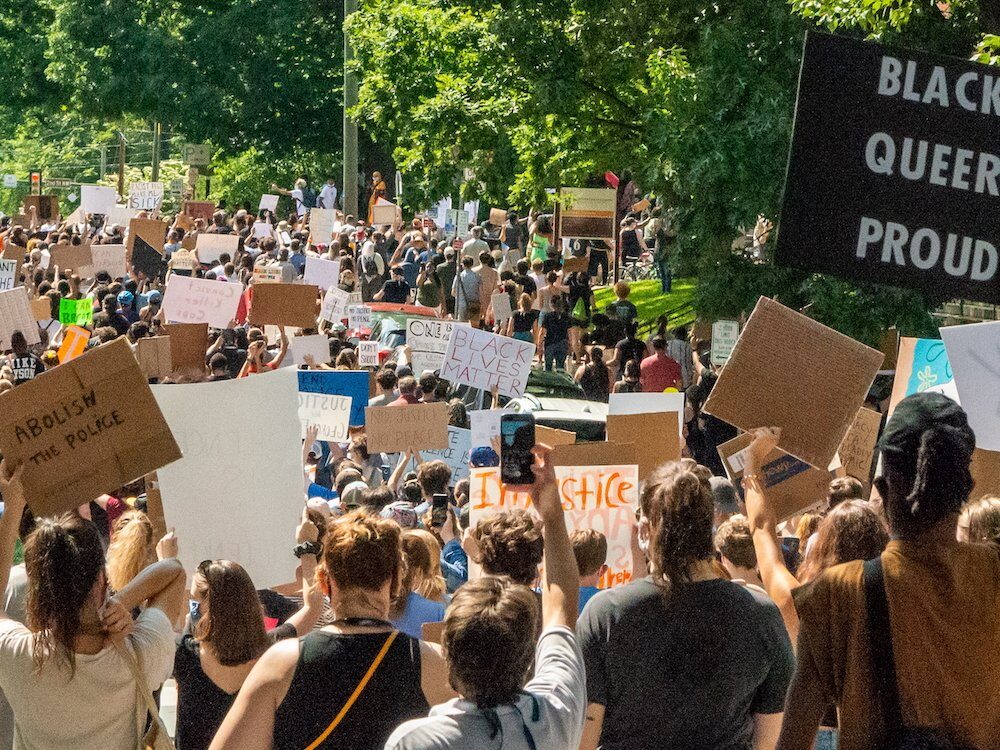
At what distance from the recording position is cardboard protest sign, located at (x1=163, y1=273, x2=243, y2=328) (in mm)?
14930

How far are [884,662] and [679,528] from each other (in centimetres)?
99

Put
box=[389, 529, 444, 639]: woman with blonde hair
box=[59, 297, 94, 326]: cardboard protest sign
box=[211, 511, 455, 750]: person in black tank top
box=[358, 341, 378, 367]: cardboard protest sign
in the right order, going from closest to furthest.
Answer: box=[211, 511, 455, 750]: person in black tank top, box=[389, 529, 444, 639]: woman with blonde hair, box=[358, 341, 378, 367]: cardboard protest sign, box=[59, 297, 94, 326]: cardboard protest sign

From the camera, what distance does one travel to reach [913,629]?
2.64m

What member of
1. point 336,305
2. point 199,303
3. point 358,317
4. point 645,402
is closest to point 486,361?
point 645,402

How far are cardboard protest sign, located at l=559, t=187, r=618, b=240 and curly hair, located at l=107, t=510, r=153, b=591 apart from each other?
776 inches

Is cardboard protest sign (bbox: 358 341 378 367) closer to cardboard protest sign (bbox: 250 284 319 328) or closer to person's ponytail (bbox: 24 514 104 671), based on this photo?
cardboard protest sign (bbox: 250 284 319 328)

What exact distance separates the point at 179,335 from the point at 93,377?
769 cm

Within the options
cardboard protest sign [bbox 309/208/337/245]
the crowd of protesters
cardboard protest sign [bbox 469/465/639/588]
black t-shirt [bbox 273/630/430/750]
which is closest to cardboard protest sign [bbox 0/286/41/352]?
cardboard protest sign [bbox 469/465/639/588]

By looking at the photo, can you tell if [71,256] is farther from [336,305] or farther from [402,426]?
[402,426]

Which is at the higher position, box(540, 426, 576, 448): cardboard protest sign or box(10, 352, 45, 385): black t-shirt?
box(540, 426, 576, 448): cardboard protest sign

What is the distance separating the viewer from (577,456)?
6355 mm

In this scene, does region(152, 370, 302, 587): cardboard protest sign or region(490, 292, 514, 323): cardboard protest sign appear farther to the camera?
region(490, 292, 514, 323): cardboard protest sign

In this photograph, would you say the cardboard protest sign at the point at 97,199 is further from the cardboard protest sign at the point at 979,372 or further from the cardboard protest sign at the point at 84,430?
the cardboard protest sign at the point at 979,372

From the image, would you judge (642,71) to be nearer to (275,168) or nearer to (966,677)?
(966,677)
